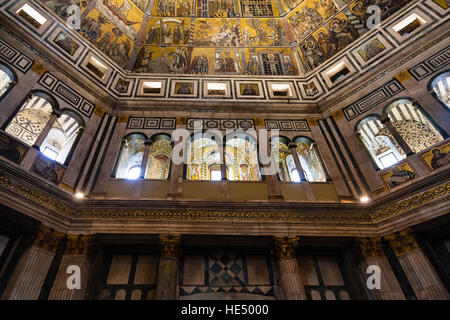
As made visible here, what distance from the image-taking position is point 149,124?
404 inches

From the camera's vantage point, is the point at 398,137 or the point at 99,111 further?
the point at 99,111

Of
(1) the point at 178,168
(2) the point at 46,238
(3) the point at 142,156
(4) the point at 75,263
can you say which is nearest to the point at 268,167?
(1) the point at 178,168

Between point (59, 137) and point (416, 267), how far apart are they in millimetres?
13871

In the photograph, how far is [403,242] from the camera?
7.05m

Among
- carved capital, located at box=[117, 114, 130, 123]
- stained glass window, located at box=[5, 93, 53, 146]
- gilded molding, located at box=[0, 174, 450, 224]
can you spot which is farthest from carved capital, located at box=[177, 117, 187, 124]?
stained glass window, located at box=[5, 93, 53, 146]

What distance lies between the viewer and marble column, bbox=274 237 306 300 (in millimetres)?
6721

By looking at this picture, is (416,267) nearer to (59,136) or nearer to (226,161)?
(226,161)

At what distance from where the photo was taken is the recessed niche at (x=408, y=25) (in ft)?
33.7

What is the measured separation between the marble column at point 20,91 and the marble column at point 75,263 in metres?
3.66

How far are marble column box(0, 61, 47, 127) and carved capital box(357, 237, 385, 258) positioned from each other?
1023cm

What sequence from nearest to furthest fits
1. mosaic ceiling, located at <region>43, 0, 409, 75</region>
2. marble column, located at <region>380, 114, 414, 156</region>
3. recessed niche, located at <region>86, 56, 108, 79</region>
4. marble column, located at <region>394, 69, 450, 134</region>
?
marble column, located at <region>394, 69, 450, 134</region> → marble column, located at <region>380, 114, 414, 156</region> → recessed niche, located at <region>86, 56, 108, 79</region> → mosaic ceiling, located at <region>43, 0, 409, 75</region>

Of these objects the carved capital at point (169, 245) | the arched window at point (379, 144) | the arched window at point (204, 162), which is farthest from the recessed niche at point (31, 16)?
the arched window at point (379, 144)

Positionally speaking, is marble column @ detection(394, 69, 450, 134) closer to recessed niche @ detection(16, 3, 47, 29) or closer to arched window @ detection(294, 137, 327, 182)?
arched window @ detection(294, 137, 327, 182)
